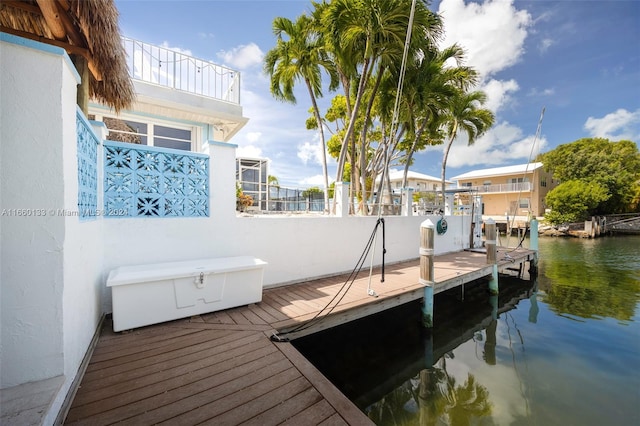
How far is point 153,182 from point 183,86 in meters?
4.37

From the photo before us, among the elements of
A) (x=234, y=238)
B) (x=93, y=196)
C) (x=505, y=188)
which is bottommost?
(x=234, y=238)

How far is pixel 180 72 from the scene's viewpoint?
6852 millimetres

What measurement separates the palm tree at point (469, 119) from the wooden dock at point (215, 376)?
464 inches

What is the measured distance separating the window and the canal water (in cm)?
641

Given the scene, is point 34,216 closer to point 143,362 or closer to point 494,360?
point 143,362

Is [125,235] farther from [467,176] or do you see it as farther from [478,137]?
[467,176]

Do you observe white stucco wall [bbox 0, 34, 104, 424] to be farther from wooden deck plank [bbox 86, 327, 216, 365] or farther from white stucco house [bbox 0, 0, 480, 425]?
wooden deck plank [bbox 86, 327, 216, 365]

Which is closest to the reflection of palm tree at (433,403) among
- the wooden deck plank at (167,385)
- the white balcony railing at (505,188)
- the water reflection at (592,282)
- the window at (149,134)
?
the wooden deck plank at (167,385)

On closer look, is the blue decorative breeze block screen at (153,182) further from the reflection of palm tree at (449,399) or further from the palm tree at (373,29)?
the palm tree at (373,29)

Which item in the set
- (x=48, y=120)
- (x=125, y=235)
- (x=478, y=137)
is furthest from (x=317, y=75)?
(x=478, y=137)

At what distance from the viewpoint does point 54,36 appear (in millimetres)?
3043

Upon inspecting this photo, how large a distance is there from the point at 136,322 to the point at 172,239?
1.24 meters

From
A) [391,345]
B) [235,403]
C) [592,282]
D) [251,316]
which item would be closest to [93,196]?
[251,316]

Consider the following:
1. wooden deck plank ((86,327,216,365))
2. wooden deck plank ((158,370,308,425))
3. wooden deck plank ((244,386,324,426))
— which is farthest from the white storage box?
wooden deck plank ((244,386,324,426))
